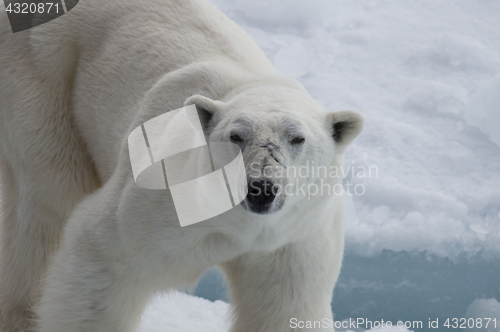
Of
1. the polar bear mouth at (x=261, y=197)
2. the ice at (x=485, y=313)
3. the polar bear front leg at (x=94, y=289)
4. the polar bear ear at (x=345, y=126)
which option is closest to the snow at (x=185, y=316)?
the ice at (x=485, y=313)

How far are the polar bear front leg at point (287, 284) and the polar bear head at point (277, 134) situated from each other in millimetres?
515

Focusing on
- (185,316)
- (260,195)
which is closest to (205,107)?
(260,195)

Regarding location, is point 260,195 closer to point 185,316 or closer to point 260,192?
point 260,192

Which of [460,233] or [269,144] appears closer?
[269,144]

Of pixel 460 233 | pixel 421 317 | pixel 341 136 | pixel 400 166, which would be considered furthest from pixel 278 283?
pixel 400 166

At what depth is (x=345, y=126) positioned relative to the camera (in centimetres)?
236

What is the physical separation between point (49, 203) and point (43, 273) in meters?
0.45

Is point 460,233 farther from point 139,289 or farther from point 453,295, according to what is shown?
point 139,289

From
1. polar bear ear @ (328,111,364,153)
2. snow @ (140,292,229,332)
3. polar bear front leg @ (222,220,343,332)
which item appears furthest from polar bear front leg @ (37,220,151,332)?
snow @ (140,292,229,332)

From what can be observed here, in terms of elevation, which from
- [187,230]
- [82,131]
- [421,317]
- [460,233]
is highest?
[187,230]

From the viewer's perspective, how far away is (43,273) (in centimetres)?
328

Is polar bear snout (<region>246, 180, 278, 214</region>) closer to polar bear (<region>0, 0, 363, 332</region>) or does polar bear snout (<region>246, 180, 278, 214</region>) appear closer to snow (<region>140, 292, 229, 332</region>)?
polar bear (<region>0, 0, 363, 332</region>)

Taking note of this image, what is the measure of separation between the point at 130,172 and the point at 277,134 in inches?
33.4

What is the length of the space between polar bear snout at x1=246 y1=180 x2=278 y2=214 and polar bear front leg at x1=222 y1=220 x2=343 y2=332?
656 mm
